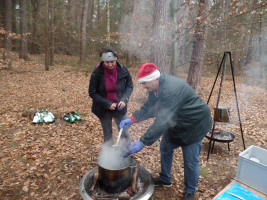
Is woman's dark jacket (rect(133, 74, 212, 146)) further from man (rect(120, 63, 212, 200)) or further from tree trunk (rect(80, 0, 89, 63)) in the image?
tree trunk (rect(80, 0, 89, 63))

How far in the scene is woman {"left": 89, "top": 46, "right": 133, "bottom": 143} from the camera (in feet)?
10.7

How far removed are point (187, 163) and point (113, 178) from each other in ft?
3.64

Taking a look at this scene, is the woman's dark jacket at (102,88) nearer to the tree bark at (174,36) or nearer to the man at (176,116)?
the man at (176,116)

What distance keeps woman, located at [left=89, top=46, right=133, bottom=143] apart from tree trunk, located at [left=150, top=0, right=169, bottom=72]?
2.76m

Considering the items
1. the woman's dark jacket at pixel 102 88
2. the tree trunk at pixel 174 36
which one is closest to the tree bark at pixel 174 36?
the tree trunk at pixel 174 36

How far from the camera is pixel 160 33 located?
5.85 meters

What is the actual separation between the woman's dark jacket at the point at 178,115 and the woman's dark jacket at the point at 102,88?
1.07 meters

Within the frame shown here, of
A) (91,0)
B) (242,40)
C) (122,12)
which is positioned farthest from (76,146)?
(91,0)

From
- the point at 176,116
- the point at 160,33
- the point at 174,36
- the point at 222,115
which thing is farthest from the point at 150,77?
the point at 174,36

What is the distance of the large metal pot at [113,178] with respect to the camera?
2.59 metres

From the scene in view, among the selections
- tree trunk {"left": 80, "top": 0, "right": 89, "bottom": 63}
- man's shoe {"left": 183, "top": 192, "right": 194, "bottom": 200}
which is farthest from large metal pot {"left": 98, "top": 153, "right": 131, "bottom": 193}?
tree trunk {"left": 80, "top": 0, "right": 89, "bottom": 63}

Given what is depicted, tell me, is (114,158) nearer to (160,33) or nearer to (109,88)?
(109,88)

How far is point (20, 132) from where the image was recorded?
5066 mm

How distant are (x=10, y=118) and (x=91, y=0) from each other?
1837 cm
